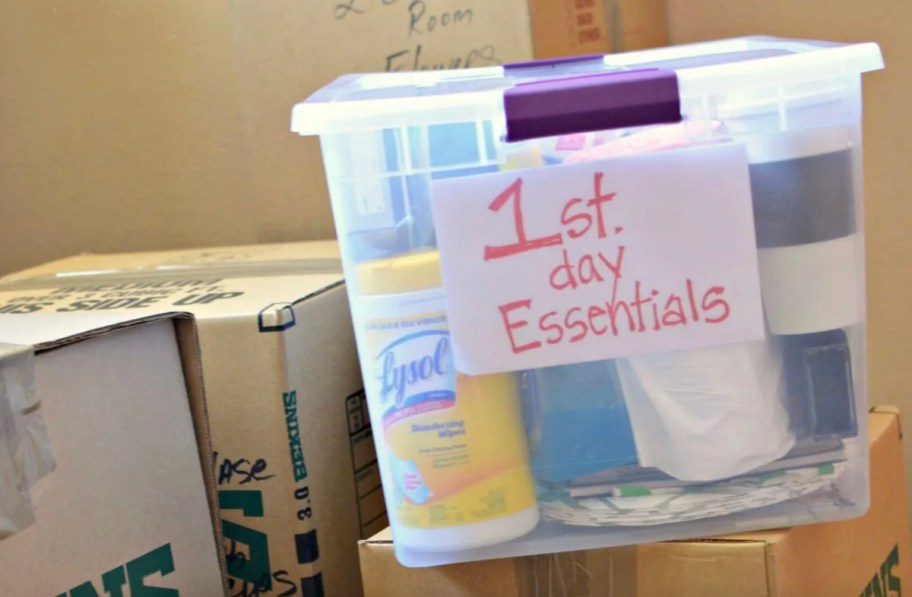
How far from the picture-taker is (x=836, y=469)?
68 centimetres

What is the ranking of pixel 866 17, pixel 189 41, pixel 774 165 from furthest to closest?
1. pixel 189 41
2. pixel 866 17
3. pixel 774 165

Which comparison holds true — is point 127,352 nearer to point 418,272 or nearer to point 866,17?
point 418,272

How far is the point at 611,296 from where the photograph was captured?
2.09ft

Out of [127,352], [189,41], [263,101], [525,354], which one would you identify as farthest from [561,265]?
[189,41]

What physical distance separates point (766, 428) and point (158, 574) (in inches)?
16.0

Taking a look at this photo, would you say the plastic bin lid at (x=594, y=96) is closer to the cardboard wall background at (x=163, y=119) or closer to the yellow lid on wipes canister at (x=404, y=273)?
the yellow lid on wipes canister at (x=404, y=273)

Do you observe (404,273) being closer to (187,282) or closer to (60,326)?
(60,326)

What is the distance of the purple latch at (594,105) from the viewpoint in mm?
624

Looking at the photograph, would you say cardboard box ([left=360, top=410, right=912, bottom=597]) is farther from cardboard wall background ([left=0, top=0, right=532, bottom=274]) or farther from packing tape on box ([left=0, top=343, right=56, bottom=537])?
cardboard wall background ([left=0, top=0, right=532, bottom=274])

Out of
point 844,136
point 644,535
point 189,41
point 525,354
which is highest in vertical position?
point 189,41

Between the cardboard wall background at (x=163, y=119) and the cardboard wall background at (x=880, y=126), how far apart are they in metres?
0.32

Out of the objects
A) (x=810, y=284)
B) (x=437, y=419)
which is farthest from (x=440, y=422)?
(x=810, y=284)

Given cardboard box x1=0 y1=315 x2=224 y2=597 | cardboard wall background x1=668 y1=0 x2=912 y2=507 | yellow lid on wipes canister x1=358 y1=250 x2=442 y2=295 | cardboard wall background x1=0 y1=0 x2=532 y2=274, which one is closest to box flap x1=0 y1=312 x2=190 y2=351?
cardboard box x1=0 y1=315 x2=224 y2=597

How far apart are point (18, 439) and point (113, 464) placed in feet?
0.26
